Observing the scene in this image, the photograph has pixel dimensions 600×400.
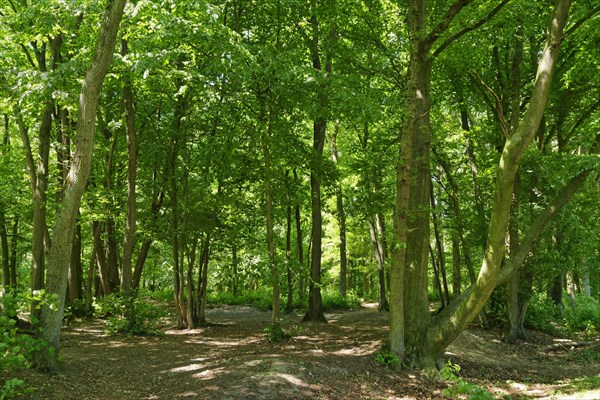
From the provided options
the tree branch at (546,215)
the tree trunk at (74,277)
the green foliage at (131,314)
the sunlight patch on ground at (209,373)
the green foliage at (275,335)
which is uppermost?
the tree branch at (546,215)

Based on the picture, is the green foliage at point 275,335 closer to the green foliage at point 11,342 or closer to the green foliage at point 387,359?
the green foliage at point 387,359

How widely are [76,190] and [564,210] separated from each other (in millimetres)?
11398

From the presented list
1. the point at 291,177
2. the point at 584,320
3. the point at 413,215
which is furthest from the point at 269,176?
the point at 584,320

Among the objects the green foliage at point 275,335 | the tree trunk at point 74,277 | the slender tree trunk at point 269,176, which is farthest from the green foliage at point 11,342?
the tree trunk at point 74,277

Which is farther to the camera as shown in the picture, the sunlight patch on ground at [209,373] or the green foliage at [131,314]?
the green foliage at [131,314]

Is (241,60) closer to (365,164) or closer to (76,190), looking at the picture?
(76,190)

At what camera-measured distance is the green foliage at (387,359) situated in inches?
320

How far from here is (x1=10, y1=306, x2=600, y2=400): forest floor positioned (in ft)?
20.6

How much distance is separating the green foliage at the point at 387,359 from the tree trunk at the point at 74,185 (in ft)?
17.1

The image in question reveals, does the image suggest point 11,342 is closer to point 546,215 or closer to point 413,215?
point 413,215

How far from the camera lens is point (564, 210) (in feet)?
39.1

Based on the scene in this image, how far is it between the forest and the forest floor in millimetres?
67

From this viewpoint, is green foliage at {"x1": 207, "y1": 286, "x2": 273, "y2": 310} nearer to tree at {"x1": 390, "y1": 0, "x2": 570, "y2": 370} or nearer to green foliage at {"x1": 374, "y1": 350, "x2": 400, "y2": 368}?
green foliage at {"x1": 374, "y1": 350, "x2": 400, "y2": 368}

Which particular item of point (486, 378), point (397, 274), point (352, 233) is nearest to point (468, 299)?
point (397, 274)
